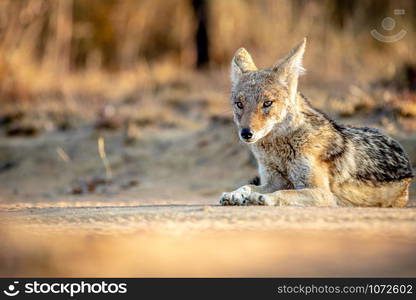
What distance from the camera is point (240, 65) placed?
7.11 meters

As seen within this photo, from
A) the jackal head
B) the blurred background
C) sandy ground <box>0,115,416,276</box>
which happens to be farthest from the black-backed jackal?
the blurred background

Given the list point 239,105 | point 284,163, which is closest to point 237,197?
point 284,163

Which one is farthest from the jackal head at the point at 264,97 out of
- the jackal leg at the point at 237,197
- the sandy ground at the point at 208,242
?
the sandy ground at the point at 208,242

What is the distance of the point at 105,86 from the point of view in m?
16.6

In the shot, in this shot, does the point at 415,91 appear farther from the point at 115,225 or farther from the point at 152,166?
the point at 115,225

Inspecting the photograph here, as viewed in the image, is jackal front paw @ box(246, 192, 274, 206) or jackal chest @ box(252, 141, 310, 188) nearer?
jackal front paw @ box(246, 192, 274, 206)

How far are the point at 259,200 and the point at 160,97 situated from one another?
9372mm

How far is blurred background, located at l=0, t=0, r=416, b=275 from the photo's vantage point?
10086 mm

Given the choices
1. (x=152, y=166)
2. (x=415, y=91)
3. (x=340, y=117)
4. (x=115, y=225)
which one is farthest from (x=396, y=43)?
(x=115, y=225)

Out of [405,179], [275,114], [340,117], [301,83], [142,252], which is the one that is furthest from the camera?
[301,83]

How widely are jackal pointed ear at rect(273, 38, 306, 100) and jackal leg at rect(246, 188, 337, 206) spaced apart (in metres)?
1.08

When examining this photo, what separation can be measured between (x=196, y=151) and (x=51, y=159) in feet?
9.05

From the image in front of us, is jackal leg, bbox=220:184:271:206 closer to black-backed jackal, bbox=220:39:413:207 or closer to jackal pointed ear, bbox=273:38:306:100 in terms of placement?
black-backed jackal, bbox=220:39:413:207

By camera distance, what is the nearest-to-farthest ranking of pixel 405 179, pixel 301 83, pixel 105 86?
pixel 405 179
pixel 301 83
pixel 105 86
